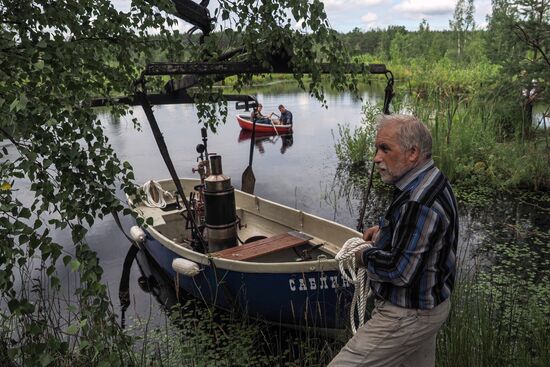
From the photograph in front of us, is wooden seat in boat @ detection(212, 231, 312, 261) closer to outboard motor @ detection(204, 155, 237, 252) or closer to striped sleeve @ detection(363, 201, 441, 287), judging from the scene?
outboard motor @ detection(204, 155, 237, 252)

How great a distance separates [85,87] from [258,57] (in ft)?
4.75

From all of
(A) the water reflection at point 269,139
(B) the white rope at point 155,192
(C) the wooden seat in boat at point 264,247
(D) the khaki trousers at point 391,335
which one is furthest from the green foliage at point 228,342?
(A) the water reflection at point 269,139

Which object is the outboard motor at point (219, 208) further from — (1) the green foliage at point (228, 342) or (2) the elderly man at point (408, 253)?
(2) the elderly man at point (408, 253)

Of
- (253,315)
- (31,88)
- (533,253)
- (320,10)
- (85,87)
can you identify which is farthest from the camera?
(533,253)

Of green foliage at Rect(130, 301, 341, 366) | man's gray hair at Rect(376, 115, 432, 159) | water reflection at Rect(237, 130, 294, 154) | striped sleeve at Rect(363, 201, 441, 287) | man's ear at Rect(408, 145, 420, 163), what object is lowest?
green foliage at Rect(130, 301, 341, 366)

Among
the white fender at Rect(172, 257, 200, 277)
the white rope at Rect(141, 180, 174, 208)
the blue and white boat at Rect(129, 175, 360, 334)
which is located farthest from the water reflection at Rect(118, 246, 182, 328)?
the white fender at Rect(172, 257, 200, 277)

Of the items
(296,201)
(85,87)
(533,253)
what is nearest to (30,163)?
(85,87)

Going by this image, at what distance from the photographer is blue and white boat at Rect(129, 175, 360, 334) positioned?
4531 mm

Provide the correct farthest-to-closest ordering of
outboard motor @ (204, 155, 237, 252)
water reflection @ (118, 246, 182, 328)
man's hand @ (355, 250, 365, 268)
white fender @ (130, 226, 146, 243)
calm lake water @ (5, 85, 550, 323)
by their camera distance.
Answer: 1. calm lake water @ (5, 85, 550, 323)
2. white fender @ (130, 226, 146, 243)
3. water reflection @ (118, 246, 182, 328)
4. outboard motor @ (204, 155, 237, 252)
5. man's hand @ (355, 250, 365, 268)

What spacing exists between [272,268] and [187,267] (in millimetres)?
1267

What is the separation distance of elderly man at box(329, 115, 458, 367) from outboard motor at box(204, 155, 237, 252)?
3611mm

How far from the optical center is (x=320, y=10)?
2840 millimetres

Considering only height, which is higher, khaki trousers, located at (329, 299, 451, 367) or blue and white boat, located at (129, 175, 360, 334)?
khaki trousers, located at (329, 299, 451, 367)

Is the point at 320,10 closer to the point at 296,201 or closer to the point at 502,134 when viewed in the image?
the point at 296,201
